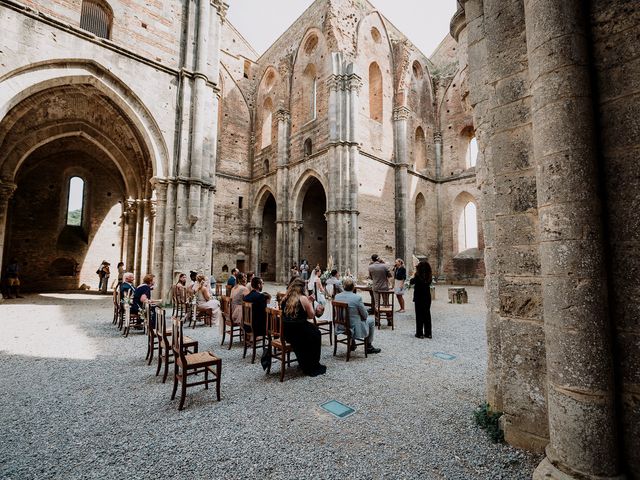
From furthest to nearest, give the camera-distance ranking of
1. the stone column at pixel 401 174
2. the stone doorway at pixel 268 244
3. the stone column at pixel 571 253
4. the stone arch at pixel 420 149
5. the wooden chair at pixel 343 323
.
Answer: the stone doorway at pixel 268 244, the stone arch at pixel 420 149, the stone column at pixel 401 174, the wooden chair at pixel 343 323, the stone column at pixel 571 253

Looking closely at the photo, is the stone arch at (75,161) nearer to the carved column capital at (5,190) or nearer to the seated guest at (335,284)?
the carved column capital at (5,190)

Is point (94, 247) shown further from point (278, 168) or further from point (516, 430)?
point (516, 430)

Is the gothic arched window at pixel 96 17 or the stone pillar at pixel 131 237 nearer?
the gothic arched window at pixel 96 17

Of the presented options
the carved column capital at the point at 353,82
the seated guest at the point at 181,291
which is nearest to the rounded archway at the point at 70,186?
the seated guest at the point at 181,291

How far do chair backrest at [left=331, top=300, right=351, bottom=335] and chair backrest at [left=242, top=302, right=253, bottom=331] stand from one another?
1326 millimetres

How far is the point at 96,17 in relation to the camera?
32.8ft

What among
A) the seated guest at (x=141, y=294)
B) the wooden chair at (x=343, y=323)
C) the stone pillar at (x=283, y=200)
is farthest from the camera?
the stone pillar at (x=283, y=200)

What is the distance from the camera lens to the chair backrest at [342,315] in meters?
4.99

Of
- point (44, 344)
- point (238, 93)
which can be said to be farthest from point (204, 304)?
point (238, 93)

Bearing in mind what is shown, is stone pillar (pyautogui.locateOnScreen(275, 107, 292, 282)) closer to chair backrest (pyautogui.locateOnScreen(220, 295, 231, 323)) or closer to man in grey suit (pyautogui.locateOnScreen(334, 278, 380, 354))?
chair backrest (pyautogui.locateOnScreen(220, 295, 231, 323))

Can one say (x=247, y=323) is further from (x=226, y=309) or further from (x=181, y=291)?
(x=181, y=291)

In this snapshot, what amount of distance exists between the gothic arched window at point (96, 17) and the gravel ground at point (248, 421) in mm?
9868

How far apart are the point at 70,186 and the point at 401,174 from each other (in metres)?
18.5

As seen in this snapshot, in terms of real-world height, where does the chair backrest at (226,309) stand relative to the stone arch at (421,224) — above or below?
below
